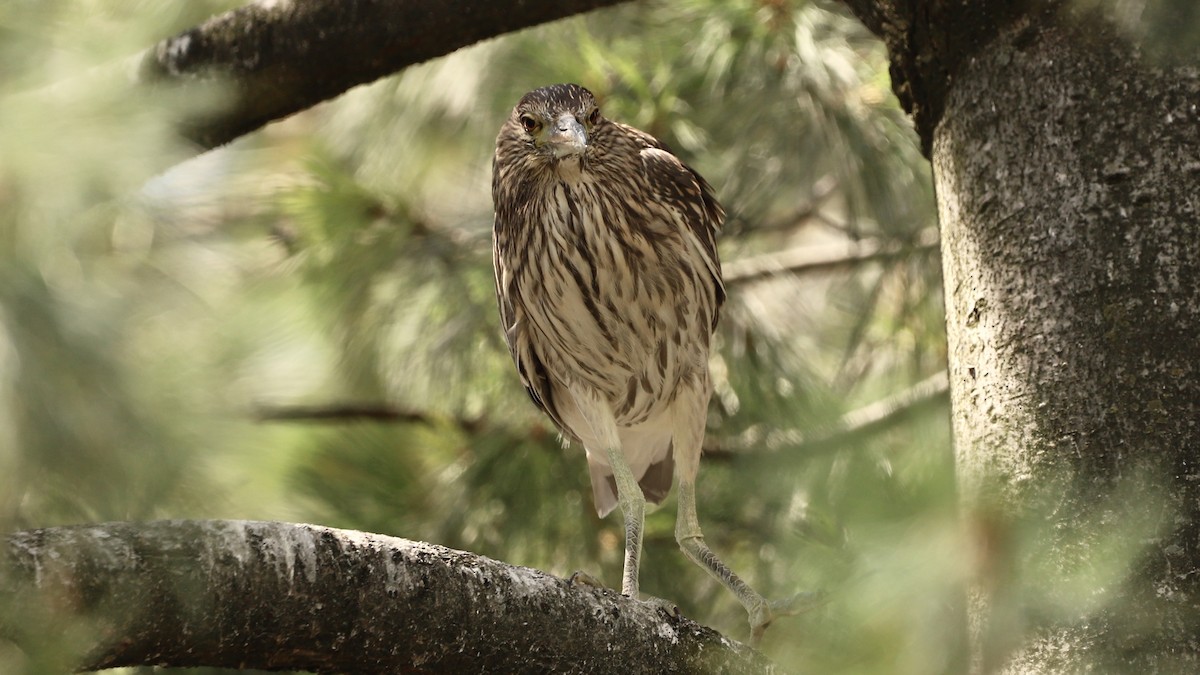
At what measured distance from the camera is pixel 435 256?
4.11 meters

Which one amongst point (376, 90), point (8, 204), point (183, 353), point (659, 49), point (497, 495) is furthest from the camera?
point (376, 90)

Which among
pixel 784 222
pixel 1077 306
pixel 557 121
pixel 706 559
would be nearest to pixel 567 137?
pixel 557 121

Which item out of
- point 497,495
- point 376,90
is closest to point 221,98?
point 497,495

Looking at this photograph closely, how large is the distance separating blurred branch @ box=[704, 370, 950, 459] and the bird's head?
114 centimetres

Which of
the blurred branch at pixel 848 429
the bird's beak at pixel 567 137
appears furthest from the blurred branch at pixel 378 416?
the bird's beak at pixel 567 137

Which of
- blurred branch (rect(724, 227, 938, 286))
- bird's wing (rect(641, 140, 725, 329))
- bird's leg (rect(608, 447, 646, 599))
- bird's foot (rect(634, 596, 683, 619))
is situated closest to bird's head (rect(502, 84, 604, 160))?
bird's wing (rect(641, 140, 725, 329))

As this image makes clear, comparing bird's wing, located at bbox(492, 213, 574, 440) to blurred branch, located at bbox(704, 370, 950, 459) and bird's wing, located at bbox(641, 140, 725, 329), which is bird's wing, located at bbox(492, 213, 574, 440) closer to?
bird's wing, located at bbox(641, 140, 725, 329)

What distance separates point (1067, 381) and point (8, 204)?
1601 millimetres

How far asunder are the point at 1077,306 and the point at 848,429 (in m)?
1.61

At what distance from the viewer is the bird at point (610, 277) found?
303cm

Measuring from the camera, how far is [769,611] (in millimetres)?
2732

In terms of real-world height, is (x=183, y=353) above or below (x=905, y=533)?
above

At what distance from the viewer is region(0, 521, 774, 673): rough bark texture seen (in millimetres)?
1420

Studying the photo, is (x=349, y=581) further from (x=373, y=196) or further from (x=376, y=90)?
(x=376, y=90)
